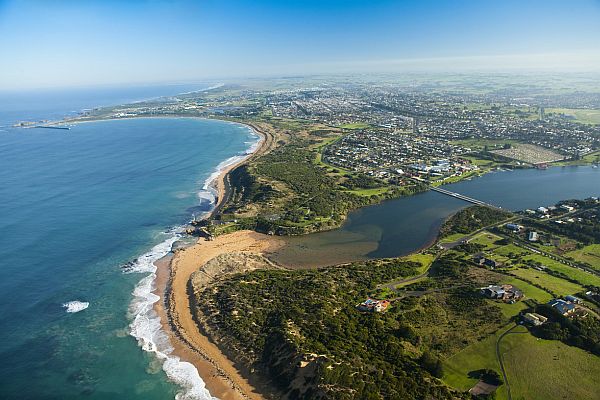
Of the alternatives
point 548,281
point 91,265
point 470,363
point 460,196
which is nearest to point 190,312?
point 91,265

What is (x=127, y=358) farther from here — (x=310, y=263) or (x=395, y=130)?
(x=395, y=130)

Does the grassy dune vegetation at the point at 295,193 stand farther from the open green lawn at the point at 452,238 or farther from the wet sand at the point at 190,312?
the open green lawn at the point at 452,238

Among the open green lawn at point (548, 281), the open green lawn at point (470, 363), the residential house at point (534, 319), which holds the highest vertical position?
the residential house at point (534, 319)

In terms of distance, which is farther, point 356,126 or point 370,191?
point 356,126

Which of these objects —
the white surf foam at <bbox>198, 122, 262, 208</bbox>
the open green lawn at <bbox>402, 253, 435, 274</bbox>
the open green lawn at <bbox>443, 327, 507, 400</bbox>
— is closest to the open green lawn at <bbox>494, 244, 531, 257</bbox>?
the open green lawn at <bbox>402, 253, 435, 274</bbox>

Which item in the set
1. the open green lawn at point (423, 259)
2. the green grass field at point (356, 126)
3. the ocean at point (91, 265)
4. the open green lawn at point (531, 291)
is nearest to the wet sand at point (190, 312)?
the ocean at point (91, 265)

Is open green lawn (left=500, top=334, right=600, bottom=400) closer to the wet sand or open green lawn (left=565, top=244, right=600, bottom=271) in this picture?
the wet sand

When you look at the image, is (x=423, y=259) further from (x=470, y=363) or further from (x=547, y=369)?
(x=547, y=369)
